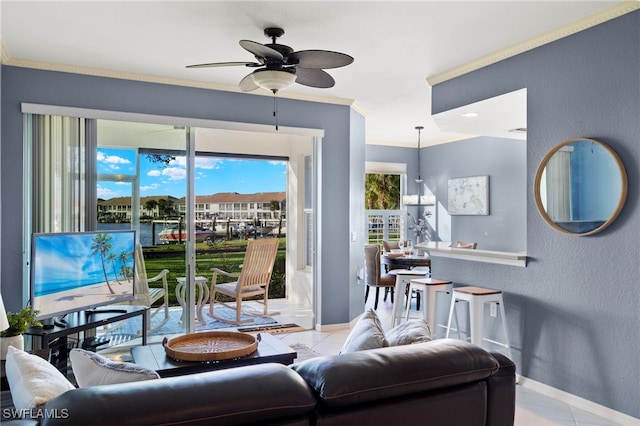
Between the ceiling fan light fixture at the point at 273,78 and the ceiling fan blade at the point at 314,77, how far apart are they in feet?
0.58

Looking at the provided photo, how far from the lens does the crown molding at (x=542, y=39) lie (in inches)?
118

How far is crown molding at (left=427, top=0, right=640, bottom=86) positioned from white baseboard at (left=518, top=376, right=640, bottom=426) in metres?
2.49

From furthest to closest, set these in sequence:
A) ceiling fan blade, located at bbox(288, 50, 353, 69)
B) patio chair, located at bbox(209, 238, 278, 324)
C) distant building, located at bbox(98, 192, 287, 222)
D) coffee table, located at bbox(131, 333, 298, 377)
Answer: distant building, located at bbox(98, 192, 287, 222)
patio chair, located at bbox(209, 238, 278, 324)
ceiling fan blade, located at bbox(288, 50, 353, 69)
coffee table, located at bbox(131, 333, 298, 377)

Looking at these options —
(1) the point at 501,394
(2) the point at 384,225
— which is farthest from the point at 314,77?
(2) the point at 384,225

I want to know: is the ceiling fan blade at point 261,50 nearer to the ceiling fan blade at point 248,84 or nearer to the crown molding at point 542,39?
the ceiling fan blade at point 248,84

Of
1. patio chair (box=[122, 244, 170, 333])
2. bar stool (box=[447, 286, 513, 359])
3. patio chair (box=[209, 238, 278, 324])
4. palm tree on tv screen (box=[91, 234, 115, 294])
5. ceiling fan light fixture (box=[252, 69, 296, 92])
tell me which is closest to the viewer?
ceiling fan light fixture (box=[252, 69, 296, 92])

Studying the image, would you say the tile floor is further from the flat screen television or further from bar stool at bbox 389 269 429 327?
the flat screen television

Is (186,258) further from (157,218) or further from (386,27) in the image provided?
(386,27)

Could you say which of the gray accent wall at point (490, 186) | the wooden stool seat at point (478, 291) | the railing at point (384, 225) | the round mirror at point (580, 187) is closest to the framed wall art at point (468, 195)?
the gray accent wall at point (490, 186)

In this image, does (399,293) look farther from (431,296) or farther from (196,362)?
(196,362)

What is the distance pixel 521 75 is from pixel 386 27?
3.91ft

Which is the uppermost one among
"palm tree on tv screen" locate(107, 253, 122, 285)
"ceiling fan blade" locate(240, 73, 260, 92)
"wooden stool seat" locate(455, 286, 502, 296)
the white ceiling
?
the white ceiling

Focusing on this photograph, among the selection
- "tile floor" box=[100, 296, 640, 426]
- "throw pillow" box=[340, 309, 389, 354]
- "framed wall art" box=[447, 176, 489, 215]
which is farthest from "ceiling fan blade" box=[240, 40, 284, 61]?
"framed wall art" box=[447, 176, 489, 215]

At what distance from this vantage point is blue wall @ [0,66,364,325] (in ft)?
13.1
